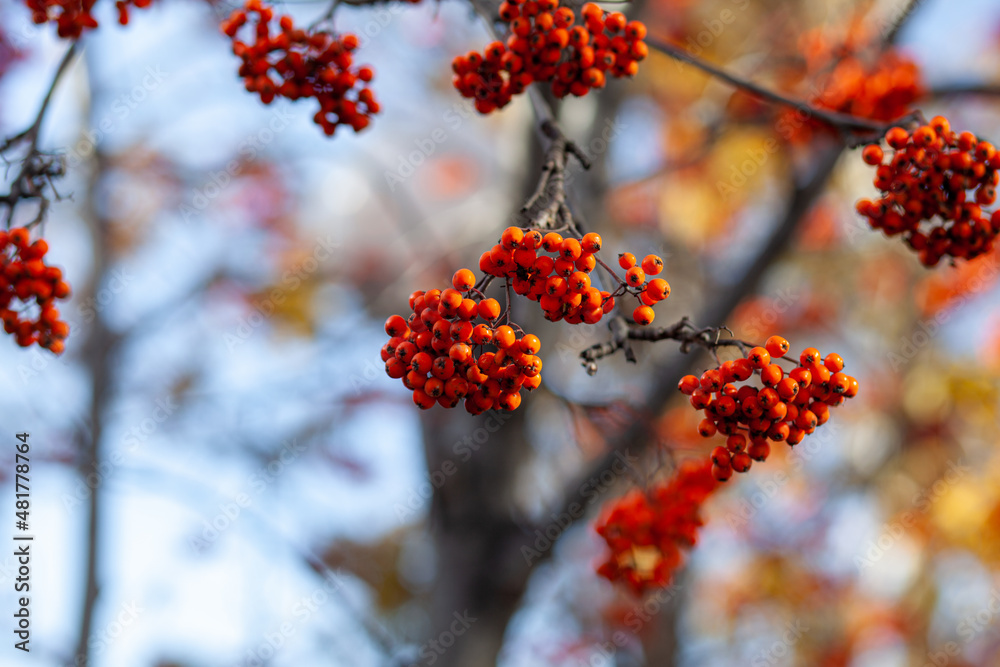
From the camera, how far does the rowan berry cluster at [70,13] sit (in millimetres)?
2426

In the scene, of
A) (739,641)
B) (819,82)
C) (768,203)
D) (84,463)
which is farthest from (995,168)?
(739,641)

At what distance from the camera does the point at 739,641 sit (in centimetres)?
1172

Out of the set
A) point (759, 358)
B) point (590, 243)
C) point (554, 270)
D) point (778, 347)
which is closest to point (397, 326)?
point (554, 270)

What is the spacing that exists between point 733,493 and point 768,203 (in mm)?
4584

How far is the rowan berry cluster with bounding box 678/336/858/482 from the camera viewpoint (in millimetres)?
1824

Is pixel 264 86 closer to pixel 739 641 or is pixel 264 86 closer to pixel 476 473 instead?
pixel 476 473

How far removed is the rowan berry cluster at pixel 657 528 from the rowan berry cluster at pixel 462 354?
5.76ft

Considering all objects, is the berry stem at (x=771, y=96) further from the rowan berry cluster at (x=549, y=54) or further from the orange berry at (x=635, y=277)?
the orange berry at (x=635, y=277)

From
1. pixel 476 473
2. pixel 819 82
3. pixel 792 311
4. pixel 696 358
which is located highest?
pixel 792 311

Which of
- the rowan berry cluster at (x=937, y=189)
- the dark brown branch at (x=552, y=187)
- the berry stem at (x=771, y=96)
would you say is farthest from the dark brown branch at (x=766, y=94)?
the dark brown branch at (x=552, y=187)

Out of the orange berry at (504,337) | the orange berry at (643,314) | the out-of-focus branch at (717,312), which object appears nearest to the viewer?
the orange berry at (504,337)

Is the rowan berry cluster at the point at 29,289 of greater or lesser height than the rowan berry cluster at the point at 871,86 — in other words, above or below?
below

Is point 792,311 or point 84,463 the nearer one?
point 84,463

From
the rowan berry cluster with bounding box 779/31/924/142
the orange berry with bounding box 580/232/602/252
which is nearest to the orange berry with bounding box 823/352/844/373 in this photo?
the orange berry with bounding box 580/232/602/252
